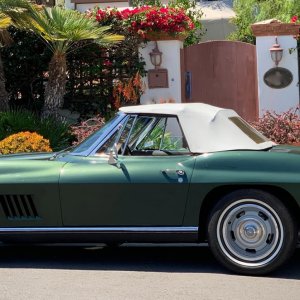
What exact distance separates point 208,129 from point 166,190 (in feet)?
2.46

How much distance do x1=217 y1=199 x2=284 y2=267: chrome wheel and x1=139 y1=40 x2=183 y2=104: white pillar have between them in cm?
773

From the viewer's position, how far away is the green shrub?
11312 millimetres

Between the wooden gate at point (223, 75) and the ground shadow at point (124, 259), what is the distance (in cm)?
680

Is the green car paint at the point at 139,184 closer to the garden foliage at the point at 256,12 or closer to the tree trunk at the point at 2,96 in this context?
the tree trunk at the point at 2,96

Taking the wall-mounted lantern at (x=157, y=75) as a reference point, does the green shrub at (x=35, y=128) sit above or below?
below

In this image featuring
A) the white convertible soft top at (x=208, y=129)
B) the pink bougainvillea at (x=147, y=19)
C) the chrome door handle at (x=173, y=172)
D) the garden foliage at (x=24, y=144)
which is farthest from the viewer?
the pink bougainvillea at (x=147, y=19)

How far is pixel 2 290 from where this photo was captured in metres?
5.39

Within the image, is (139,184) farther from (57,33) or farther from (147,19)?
(147,19)

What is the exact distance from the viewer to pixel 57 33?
1149 cm

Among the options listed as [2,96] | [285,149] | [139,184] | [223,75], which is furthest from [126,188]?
[223,75]

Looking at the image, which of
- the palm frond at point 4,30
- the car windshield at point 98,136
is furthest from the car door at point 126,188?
the palm frond at point 4,30

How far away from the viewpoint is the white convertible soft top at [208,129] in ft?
19.5

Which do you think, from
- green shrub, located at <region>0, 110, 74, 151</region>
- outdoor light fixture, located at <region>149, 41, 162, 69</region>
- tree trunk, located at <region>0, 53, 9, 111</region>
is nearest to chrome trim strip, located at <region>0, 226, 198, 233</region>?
green shrub, located at <region>0, 110, 74, 151</region>

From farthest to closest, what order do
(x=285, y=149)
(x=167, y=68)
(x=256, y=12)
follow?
(x=256, y=12) < (x=167, y=68) < (x=285, y=149)
